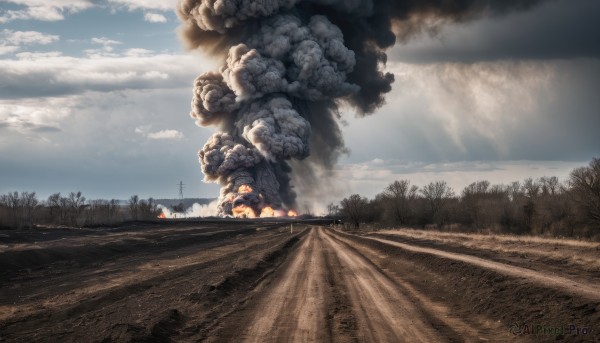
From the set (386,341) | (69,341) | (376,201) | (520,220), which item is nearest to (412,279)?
(386,341)

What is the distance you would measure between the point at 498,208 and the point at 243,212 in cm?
5144

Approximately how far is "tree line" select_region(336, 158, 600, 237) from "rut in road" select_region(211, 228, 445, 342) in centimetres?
3077

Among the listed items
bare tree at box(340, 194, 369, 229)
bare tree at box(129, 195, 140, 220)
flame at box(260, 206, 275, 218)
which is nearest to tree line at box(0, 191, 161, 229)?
bare tree at box(129, 195, 140, 220)

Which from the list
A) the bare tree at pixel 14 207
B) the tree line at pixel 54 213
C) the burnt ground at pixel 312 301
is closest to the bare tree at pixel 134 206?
the tree line at pixel 54 213

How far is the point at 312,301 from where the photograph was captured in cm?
1519

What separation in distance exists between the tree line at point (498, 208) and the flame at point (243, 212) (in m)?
20.5

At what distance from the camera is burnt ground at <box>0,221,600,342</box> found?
432 inches

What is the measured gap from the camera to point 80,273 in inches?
938

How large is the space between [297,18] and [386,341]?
97.7 meters

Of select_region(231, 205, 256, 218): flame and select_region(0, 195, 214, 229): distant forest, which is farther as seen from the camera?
select_region(231, 205, 256, 218): flame

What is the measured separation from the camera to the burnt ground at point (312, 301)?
10984mm

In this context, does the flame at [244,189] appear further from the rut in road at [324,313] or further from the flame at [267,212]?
the rut in road at [324,313]

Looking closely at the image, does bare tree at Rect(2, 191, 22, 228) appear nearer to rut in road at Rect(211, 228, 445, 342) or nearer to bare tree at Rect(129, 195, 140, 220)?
bare tree at Rect(129, 195, 140, 220)

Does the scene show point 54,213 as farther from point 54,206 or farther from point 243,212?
point 243,212
